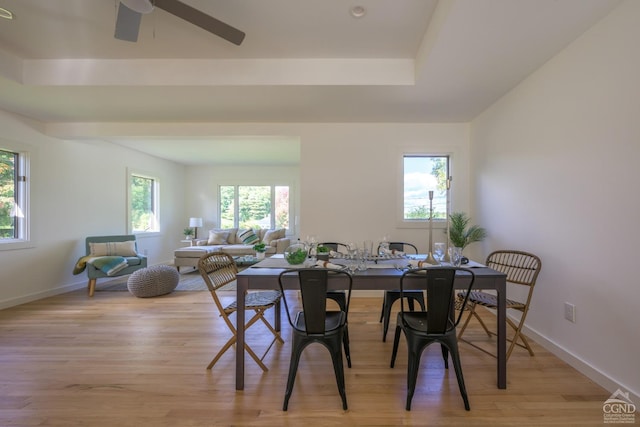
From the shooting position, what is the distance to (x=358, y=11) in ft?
7.00

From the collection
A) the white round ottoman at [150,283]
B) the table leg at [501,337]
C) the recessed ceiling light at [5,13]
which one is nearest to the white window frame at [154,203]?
the white round ottoman at [150,283]

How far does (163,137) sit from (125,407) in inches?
139

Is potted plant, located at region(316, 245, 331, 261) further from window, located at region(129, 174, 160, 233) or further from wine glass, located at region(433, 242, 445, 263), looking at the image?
window, located at region(129, 174, 160, 233)

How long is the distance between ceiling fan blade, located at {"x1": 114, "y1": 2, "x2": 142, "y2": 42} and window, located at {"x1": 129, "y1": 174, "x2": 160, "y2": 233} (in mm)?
4464

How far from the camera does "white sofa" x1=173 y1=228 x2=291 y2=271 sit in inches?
227

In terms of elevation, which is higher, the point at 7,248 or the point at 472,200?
the point at 472,200

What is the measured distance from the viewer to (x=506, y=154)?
307cm

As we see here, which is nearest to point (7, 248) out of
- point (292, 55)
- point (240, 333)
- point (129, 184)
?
point (129, 184)

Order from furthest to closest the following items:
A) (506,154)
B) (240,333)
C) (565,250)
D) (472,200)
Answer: (472,200) < (506,154) < (565,250) < (240,333)

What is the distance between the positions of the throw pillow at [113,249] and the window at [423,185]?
464cm

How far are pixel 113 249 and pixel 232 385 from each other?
3884 millimetres

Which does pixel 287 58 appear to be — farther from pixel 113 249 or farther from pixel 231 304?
pixel 113 249

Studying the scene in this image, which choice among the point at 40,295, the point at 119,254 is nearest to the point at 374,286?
the point at 119,254

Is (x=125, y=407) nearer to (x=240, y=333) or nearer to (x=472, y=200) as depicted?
(x=240, y=333)
